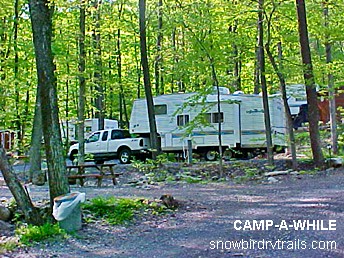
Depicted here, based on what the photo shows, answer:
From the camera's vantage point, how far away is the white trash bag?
21.5 feet

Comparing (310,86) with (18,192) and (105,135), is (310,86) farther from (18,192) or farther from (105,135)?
(105,135)

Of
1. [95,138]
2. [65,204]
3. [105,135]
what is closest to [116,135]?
[105,135]

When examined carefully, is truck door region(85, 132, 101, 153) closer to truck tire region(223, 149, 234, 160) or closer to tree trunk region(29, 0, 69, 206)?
truck tire region(223, 149, 234, 160)

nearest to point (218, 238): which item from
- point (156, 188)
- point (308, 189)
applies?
point (308, 189)

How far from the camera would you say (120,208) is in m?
7.63

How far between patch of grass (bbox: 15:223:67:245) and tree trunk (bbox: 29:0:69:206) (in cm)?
65

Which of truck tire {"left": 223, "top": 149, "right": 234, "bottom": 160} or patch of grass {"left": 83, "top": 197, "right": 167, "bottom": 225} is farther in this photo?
truck tire {"left": 223, "top": 149, "right": 234, "bottom": 160}

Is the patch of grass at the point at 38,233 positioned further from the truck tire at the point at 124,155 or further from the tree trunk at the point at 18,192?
the truck tire at the point at 124,155

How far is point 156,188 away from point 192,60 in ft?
13.3

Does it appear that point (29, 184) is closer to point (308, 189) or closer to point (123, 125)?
point (308, 189)

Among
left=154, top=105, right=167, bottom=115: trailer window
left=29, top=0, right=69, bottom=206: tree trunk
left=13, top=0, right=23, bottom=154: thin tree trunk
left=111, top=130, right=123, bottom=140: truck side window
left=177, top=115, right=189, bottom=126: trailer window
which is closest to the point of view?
left=29, top=0, right=69, bottom=206: tree trunk

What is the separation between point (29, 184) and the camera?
43.8ft

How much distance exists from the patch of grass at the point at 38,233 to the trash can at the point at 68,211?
12cm

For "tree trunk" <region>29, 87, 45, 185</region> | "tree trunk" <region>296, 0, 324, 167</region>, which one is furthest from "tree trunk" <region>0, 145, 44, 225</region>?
"tree trunk" <region>296, 0, 324, 167</region>
